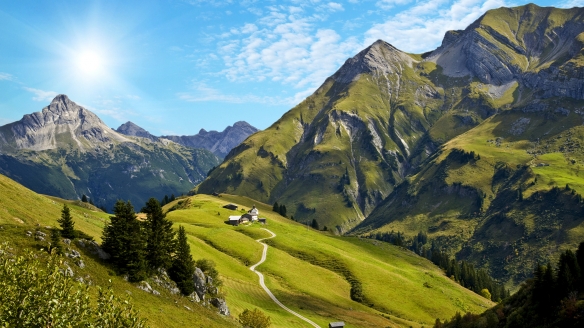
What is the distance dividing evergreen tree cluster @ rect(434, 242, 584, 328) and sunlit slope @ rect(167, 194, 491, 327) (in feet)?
117

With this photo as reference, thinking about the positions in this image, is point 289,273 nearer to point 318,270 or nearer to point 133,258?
point 318,270

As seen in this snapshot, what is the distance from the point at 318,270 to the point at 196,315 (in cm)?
6678

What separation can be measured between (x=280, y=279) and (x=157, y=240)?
50593 mm

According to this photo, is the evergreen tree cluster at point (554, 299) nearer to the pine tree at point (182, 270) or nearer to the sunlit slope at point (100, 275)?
the sunlit slope at point (100, 275)

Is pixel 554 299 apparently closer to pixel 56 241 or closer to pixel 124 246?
pixel 124 246

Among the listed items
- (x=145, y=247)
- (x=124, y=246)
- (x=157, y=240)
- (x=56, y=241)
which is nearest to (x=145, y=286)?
(x=145, y=247)

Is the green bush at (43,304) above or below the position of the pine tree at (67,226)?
A: below

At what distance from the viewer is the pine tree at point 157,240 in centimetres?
5616

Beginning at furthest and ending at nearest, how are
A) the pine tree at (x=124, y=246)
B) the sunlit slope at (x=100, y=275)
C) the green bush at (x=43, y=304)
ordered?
the pine tree at (x=124, y=246), the sunlit slope at (x=100, y=275), the green bush at (x=43, y=304)

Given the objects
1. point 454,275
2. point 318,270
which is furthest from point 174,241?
point 454,275

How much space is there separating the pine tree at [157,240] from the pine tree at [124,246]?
326 centimetres

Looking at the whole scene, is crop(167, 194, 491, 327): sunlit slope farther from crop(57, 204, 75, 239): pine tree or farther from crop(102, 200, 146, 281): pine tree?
crop(57, 204, 75, 239): pine tree

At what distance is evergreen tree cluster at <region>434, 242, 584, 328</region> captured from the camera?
46.5 m

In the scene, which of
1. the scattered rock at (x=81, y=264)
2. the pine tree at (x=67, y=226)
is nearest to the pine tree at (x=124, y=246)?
the pine tree at (x=67, y=226)
